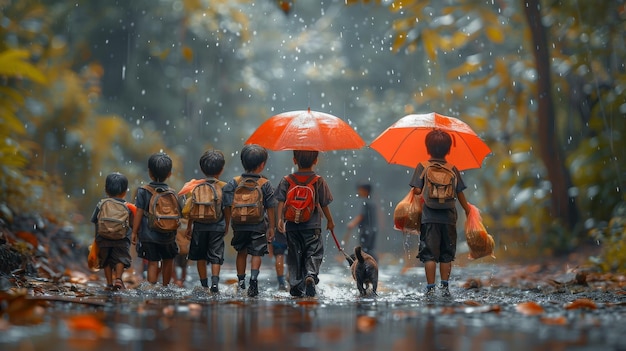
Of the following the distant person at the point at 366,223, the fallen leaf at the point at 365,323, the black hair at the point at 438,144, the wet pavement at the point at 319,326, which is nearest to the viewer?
the wet pavement at the point at 319,326

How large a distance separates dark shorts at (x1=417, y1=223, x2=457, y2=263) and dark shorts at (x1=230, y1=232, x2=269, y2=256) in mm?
1610

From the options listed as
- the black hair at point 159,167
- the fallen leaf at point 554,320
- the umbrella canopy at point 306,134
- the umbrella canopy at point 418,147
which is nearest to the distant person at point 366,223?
the umbrella canopy at point 418,147

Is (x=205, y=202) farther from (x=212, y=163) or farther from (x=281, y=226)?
(x=281, y=226)

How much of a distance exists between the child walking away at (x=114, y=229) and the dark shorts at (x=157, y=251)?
20 centimetres

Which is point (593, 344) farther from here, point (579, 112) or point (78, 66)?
point (78, 66)

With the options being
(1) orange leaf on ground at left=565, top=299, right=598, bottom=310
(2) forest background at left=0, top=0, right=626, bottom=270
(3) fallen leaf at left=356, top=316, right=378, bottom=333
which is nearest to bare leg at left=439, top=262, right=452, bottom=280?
(1) orange leaf on ground at left=565, top=299, right=598, bottom=310

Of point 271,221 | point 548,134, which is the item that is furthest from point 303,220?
point 548,134

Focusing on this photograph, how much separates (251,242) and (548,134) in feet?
33.2

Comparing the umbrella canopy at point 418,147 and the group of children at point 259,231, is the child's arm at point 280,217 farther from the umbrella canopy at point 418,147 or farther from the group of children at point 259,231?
the umbrella canopy at point 418,147

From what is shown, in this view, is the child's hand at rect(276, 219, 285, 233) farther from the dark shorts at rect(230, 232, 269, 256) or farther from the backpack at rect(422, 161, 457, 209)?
the backpack at rect(422, 161, 457, 209)

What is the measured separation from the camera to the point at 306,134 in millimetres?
9836

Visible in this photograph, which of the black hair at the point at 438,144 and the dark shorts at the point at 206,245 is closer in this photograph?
the black hair at the point at 438,144

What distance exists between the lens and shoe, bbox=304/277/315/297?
31.1 ft

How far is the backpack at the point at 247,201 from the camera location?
9.75 metres
